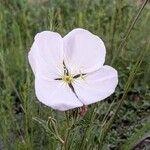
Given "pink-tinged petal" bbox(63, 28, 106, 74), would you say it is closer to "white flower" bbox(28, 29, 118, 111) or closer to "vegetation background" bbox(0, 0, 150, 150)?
"white flower" bbox(28, 29, 118, 111)

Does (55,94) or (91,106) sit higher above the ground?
(55,94)

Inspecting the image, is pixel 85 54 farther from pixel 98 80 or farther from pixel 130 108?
pixel 130 108

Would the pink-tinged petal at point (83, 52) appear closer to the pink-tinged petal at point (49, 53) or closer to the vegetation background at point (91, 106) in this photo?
the pink-tinged petal at point (49, 53)

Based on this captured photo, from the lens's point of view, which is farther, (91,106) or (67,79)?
(91,106)

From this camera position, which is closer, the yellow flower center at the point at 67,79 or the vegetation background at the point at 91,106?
the yellow flower center at the point at 67,79

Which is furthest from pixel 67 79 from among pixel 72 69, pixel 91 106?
pixel 91 106

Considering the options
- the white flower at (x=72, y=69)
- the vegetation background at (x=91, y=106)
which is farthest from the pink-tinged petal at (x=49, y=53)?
the vegetation background at (x=91, y=106)

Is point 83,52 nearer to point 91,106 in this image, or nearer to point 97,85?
point 97,85
